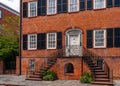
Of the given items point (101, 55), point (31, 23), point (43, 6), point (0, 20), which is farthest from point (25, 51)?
point (0, 20)

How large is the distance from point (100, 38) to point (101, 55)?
1486mm

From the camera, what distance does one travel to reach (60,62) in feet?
82.5

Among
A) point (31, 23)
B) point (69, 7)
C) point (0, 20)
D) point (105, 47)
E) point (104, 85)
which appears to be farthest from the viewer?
point (0, 20)

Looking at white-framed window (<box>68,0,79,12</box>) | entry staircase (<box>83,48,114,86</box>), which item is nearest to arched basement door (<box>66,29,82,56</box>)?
entry staircase (<box>83,48,114,86</box>)

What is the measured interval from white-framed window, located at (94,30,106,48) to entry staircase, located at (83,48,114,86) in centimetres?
92

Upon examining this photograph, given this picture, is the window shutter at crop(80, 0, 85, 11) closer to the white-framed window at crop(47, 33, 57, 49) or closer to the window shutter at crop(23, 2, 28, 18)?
the white-framed window at crop(47, 33, 57, 49)

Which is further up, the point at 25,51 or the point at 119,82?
the point at 25,51

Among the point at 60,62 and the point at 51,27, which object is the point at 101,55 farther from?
the point at 51,27

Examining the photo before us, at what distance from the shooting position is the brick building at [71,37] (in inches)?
954

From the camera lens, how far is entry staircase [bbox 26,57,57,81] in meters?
25.3

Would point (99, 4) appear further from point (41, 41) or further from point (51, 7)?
point (41, 41)

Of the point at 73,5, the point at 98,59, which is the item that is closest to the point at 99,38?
the point at 98,59

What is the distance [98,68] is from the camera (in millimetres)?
23844

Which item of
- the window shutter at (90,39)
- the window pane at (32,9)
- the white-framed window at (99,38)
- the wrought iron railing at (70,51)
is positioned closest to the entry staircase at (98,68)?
the window shutter at (90,39)
